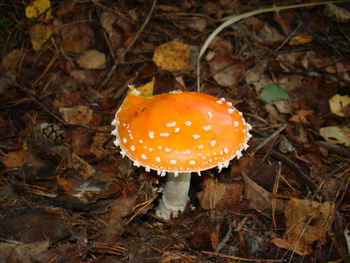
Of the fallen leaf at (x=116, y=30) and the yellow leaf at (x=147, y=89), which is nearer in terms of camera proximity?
the yellow leaf at (x=147, y=89)

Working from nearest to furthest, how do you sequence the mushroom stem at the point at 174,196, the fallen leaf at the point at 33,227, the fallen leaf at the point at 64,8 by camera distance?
1. the fallen leaf at the point at 33,227
2. the mushroom stem at the point at 174,196
3. the fallen leaf at the point at 64,8

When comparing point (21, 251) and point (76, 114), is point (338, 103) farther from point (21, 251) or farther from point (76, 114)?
point (21, 251)

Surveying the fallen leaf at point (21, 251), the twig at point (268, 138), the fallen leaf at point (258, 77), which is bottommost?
the fallen leaf at point (21, 251)

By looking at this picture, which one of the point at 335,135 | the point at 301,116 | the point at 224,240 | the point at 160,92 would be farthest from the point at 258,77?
the point at 224,240

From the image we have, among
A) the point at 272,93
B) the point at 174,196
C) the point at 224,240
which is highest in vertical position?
the point at 272,93

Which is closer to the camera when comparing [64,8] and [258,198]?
[258,198]

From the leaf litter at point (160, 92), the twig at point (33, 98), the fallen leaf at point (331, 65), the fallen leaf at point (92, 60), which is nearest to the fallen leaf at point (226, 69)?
the leaf litter at point (160, 92)

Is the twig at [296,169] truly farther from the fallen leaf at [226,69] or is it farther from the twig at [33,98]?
the twig at [33,98]
